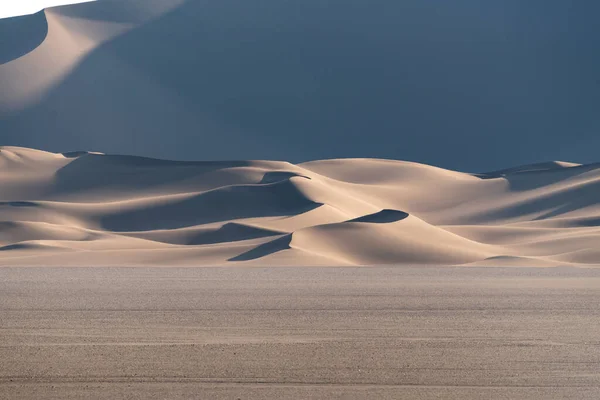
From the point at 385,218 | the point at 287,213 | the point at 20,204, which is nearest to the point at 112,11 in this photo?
the point at 20,204

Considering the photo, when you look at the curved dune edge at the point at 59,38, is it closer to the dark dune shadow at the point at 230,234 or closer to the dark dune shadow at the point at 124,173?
the dark dune shadow at the point at 124,173

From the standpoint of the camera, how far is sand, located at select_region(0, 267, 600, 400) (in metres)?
10.2

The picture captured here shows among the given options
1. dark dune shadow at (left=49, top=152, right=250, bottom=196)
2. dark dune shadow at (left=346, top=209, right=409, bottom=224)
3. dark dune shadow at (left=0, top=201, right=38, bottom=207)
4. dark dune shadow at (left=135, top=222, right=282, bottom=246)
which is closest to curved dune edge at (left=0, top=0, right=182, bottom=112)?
dark dune shadow at (left=49, top=152, right=250, bottom=196)

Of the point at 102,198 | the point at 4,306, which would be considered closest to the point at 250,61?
the point at 102,198

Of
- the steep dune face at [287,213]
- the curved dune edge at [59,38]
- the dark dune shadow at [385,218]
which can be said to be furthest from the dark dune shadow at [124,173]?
the curved dune edge at [59,38]

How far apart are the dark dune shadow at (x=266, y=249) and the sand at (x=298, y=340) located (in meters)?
11.1

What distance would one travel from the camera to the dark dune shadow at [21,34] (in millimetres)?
88688

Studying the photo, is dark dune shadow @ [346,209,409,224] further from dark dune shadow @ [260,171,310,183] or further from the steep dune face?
dark dune shadow @ [260,171,310,183]

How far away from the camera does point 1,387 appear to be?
1009cm

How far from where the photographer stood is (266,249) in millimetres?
37000

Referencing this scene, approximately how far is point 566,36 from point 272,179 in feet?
152

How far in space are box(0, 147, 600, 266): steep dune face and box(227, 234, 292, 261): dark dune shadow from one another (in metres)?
0.07

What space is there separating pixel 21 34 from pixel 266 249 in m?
60.8

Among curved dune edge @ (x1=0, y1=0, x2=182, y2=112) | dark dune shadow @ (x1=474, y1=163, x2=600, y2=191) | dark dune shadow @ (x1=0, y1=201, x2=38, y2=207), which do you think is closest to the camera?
dark dune shadow @ (x1=0, y1=201, x2=38, y2=207)
